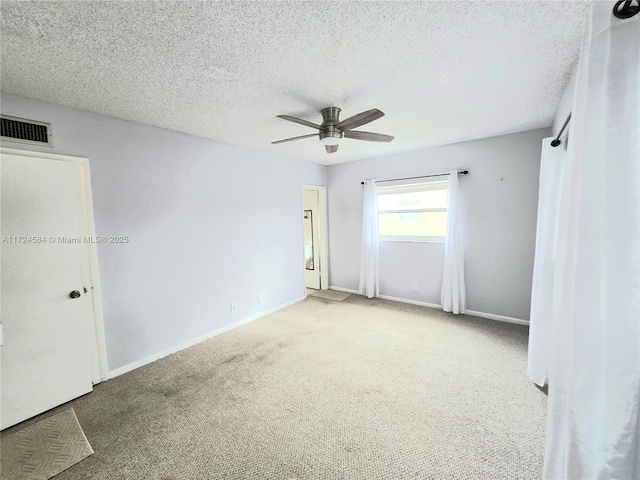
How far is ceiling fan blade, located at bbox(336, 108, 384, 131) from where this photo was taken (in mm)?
1945

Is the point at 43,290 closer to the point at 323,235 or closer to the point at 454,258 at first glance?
the point at 323,235

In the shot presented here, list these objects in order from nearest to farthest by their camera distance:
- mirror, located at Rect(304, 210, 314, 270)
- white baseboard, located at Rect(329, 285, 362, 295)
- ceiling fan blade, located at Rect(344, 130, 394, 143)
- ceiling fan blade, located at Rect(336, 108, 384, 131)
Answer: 1. ceiling fan blade, located at Rect(336, 108, 384, 131)
2. ceiling fan blade, located at Rect(344, 130, 394, 143)
3. white baseboard, located at Rect(329, 285, 362, 295)
4. mirror, located at Rect(304, 210, 314, 270)

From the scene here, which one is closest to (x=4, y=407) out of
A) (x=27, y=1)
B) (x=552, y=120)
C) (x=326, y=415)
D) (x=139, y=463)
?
(x=139, y=463)

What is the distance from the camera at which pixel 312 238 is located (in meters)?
5.55

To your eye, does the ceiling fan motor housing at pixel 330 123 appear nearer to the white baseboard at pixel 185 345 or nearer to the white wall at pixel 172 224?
the white wall at pixel 172 224

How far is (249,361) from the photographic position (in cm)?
276

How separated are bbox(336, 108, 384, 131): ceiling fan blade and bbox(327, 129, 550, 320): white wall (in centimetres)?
233

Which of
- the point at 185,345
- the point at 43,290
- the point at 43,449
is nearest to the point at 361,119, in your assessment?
the point at 43,290

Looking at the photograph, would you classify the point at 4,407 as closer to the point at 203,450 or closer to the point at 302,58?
the point at 203,450

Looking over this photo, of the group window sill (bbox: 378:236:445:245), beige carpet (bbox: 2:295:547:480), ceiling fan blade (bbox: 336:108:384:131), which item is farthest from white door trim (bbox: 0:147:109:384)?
window sill (bbox: 378:236:445:245)

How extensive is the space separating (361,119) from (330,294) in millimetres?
3580

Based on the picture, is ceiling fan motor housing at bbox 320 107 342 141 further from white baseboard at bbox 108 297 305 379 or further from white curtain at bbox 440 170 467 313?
white baseboard at bbox 108 297 305 379

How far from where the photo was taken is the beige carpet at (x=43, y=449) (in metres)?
1.61

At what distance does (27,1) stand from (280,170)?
10.2ft
